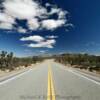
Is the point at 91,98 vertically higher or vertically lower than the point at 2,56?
lower

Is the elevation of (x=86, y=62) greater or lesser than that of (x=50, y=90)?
greater

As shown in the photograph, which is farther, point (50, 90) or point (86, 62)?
point (86, 62)

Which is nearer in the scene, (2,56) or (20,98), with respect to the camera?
(20,98)

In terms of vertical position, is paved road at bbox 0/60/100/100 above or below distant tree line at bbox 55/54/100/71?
below

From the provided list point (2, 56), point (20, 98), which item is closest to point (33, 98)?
point (20, 98)

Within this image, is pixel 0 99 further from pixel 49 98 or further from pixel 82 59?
pixel 82 59

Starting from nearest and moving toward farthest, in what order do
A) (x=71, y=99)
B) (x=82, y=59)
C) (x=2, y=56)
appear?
(x=71, y=99)
(x=2, y=56)
(x=82, y=59)

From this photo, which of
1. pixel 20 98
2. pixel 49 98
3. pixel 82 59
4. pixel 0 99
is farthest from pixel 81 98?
pixel 82 59

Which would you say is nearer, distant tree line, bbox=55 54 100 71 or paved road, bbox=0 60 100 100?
paved road, bbox=0 60 100 100

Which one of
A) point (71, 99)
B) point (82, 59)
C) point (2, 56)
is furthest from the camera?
point (82, 59)

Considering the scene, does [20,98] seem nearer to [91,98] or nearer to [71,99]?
Result: [71,99]

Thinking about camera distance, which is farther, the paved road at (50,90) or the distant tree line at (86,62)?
the distant tree line at (86,62)

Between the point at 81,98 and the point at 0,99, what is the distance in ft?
10.7

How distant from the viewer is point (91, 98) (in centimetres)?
758
